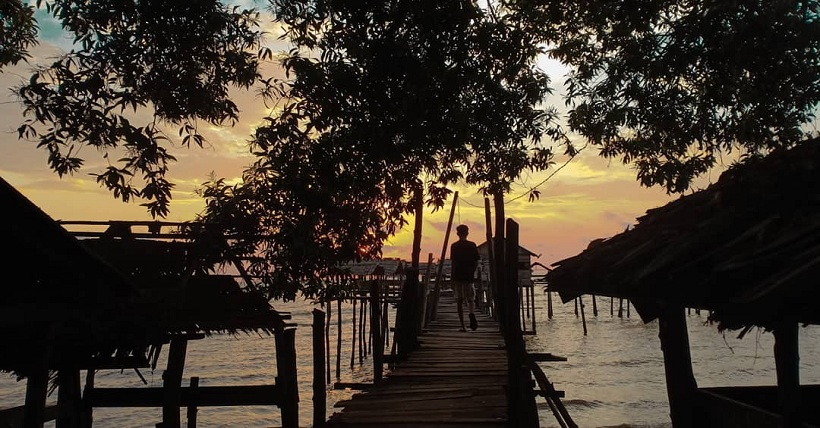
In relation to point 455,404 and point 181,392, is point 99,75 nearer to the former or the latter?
point 181,392

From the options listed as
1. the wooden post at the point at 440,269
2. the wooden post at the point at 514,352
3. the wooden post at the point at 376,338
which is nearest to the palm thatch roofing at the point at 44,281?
the wooden post at the point at 514,352

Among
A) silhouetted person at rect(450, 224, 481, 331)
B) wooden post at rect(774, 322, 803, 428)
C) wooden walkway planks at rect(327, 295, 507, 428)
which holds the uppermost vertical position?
silhouetted person at rect(450, 224, 481, 331)

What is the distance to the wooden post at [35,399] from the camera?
596cm

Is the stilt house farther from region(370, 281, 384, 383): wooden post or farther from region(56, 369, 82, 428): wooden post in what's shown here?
region(370, 281, 384, 383): wooden post

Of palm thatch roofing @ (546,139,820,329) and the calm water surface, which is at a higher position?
palm thatch roofing @ (546,139,820,329)

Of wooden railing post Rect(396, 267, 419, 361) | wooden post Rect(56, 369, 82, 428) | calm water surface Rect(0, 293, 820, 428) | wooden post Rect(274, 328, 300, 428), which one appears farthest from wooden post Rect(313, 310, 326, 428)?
calm water surface Rect(0, 293, 820, 428)

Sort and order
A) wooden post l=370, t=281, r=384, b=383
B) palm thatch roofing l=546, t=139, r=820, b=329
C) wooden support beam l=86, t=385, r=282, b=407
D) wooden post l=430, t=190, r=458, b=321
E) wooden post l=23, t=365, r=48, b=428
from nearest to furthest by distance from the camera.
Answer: palm thatch roofing l=546, t=139, r=820, b=329 → wooden post l=23, t=365, r=48, b=428 → wooden support beam l=86, t=385, r=282, b=407 → wooden post l=370, t=281, r=384, b=383 → wooden post l=430, t=190, r=458, b=321

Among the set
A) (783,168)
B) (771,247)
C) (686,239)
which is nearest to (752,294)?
(771,247)

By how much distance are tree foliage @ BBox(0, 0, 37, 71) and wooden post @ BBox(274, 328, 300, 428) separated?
678 centimetres

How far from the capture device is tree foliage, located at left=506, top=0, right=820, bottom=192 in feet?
33.0

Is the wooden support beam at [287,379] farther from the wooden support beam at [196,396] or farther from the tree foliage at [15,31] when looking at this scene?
the tree foliage at [15,31]

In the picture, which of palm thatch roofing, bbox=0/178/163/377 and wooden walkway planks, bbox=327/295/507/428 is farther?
wooden walkway planks, bbox=327/295/507/428

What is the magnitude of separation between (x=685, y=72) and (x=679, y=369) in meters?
7.15

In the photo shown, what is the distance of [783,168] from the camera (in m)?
4.58
